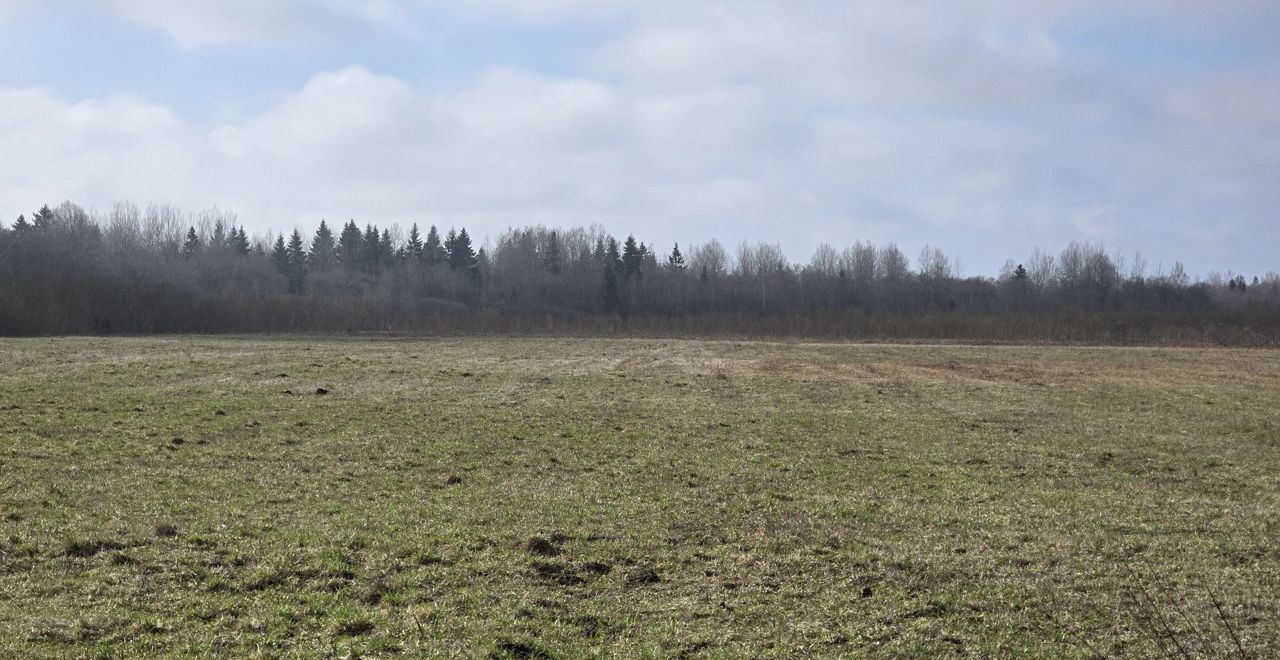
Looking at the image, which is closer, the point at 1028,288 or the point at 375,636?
the point at 375,636

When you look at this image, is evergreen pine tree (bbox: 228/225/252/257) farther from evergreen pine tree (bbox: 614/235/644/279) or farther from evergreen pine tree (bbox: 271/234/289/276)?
evergreen pine tree (bbox: 614/235/644/279)

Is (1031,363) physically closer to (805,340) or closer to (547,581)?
(805,340)

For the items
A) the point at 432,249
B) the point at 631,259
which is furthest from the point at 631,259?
the point at 432,249

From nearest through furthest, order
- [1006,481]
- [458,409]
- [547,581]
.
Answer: [547,581]
[1006,481]
[458,409]

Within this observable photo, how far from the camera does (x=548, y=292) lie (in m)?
131

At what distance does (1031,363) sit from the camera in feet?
151

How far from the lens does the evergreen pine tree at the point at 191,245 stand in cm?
13221

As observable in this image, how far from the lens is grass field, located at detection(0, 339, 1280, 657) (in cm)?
762

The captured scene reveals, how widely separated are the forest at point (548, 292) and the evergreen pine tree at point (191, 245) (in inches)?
23.1

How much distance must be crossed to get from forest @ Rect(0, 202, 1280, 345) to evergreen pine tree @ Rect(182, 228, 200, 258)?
23.1 inches

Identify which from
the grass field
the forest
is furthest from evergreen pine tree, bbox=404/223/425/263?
the grass field

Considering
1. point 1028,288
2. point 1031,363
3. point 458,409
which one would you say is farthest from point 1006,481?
point 1028,288

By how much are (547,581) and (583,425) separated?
490 inches

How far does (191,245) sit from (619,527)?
143 meters
